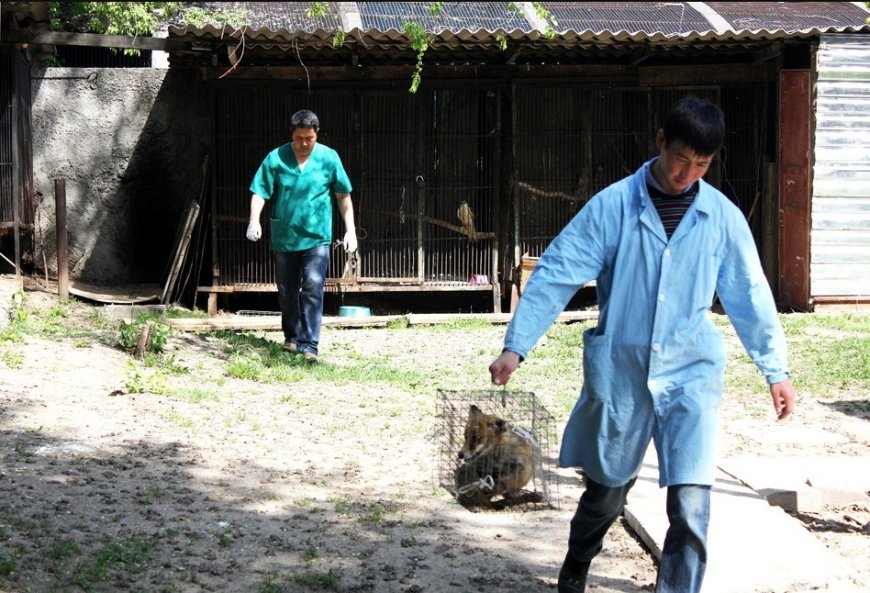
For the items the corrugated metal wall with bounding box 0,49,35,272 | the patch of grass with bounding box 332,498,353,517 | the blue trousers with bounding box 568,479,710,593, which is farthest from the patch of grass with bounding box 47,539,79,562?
the corrugated metal wall with bounding box 0,49,35,272

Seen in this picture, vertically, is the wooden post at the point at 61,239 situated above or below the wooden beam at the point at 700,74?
below

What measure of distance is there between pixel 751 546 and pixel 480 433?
47.0 inches

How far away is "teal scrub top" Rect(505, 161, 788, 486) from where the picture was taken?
3.84 metres

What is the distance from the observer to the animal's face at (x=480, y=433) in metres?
4.92

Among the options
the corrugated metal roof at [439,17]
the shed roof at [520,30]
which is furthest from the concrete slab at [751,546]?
the corrugated metal roof at [439,17]

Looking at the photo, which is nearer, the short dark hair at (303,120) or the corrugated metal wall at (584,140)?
the short dark hair at (303,120)

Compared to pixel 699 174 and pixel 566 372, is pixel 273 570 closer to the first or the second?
pixel 699 174

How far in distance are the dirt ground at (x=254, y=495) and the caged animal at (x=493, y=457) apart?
0.24 metres

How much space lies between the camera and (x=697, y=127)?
371cm

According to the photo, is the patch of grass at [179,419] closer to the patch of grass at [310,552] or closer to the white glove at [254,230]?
the white glove at [254,230]

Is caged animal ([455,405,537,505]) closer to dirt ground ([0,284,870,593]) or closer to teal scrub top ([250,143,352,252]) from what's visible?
dirt ground ([0,284,870,593])

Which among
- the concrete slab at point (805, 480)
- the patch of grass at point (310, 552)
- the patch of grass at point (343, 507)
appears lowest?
the patch of grass at point (310, 552)

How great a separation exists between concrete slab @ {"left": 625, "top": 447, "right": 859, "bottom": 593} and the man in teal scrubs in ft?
13.0

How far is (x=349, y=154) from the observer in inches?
498
